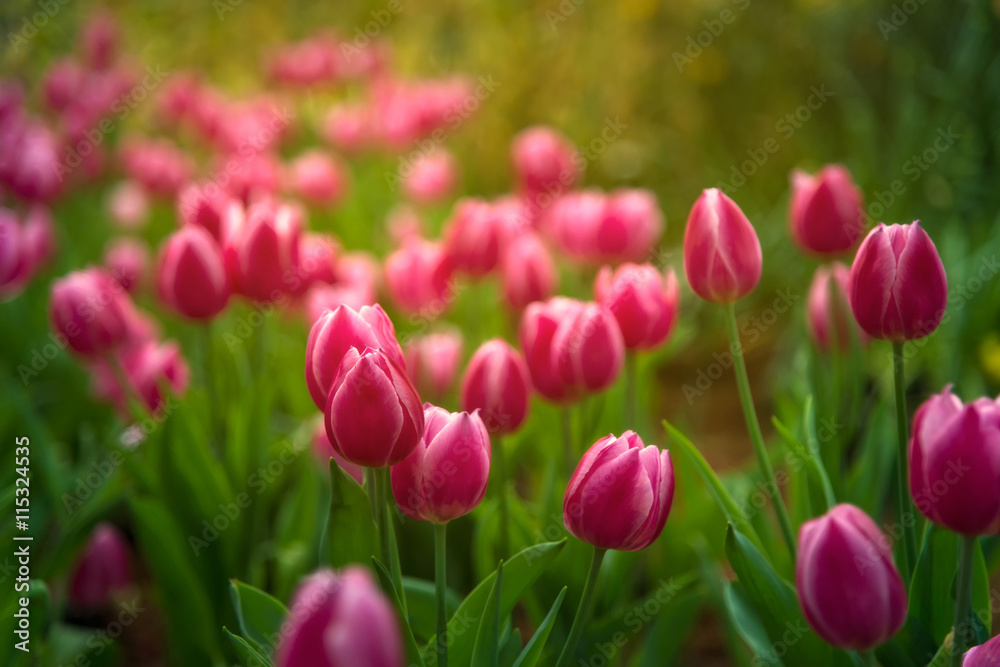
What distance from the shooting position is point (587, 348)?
87 cm

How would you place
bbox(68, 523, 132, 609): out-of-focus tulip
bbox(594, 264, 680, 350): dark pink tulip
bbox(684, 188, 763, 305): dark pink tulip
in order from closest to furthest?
1. bbox(684, 188, 763, 305): dark pink tulip
2. bbox(594, 264, 680, 350): dark pink tulip
3. bbox(68, 523, 132, 609): out-of-focus tulip

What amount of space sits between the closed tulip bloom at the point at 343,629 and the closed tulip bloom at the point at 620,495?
0.26 metres

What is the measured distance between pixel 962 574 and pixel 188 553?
0.99 metres

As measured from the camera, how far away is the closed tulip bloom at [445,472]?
64 cm

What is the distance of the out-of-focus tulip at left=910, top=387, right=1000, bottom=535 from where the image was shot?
572 millimetres

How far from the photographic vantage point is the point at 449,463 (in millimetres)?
639

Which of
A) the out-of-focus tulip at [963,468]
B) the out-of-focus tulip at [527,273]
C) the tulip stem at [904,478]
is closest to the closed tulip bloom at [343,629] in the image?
the out-of-focus tulip at [963,468]

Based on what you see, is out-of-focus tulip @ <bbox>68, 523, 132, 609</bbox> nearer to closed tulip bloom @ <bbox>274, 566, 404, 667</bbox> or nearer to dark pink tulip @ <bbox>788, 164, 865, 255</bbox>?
closed tulip bloom @ <bbox>274, 566, 404, 667</bbox>

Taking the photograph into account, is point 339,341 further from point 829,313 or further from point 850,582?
point 829,313

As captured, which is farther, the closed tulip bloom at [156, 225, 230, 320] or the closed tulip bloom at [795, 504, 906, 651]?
the closed tulip bloom at [156, 225, 230, 320]

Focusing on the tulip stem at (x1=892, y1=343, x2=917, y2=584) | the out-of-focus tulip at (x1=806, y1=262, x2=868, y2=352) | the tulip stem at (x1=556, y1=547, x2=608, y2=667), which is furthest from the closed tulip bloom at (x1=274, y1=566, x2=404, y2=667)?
the out-of-focus tulip at (x1=806, y1=262, x2=868, y2=352)

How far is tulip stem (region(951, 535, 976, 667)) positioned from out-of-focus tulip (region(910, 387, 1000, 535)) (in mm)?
25

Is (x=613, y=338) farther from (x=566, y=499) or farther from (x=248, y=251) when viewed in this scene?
(x=248, y=251)

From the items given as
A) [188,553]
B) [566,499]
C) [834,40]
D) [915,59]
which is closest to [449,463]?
[566,499]
